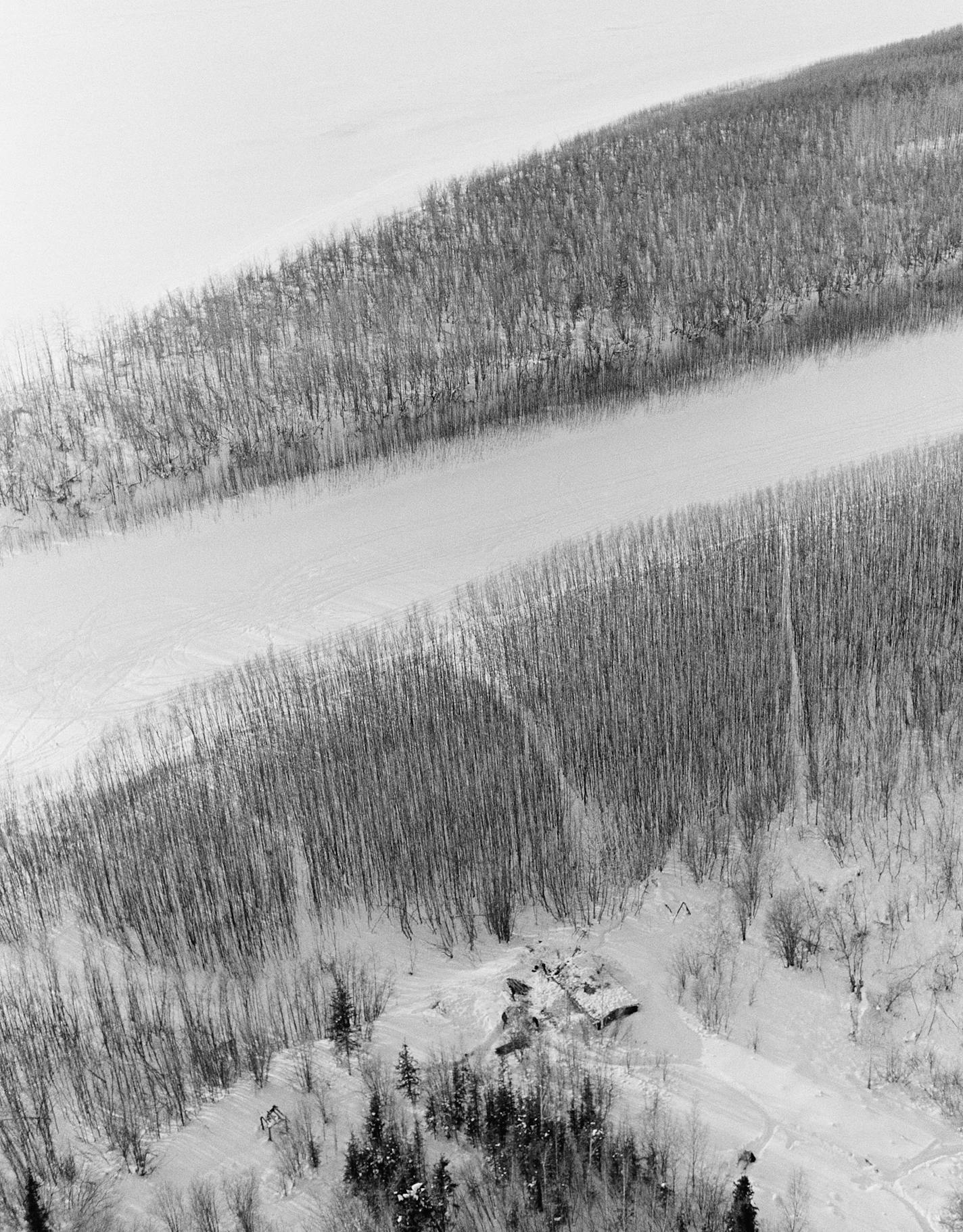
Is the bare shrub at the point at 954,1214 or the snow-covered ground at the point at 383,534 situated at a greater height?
the snow-covered ground at the point at 383,534

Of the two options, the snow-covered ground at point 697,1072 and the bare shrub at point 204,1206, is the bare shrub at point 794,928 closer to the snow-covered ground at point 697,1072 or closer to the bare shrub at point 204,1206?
the snow-covered ground at point 697,1072

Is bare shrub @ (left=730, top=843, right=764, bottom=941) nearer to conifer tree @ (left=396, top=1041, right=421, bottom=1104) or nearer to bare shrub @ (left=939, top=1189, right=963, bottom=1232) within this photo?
bare shrub @ (left=939, top=1189, right=963, bottom=1232)

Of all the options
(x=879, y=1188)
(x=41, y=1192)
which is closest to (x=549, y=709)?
(x=879, y=1188)

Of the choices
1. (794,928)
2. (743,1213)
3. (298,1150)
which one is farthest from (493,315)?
(743,1213)

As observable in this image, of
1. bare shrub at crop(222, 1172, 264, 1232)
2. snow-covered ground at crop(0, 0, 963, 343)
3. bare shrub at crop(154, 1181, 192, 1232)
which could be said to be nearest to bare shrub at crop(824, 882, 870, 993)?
bare shrub at crop(222, 1172, 264, 1232)

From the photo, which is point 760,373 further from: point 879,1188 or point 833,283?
point 879,1188

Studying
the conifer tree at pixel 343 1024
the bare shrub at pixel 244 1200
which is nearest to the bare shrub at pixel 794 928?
the conifer tree at pixel 343 1024
